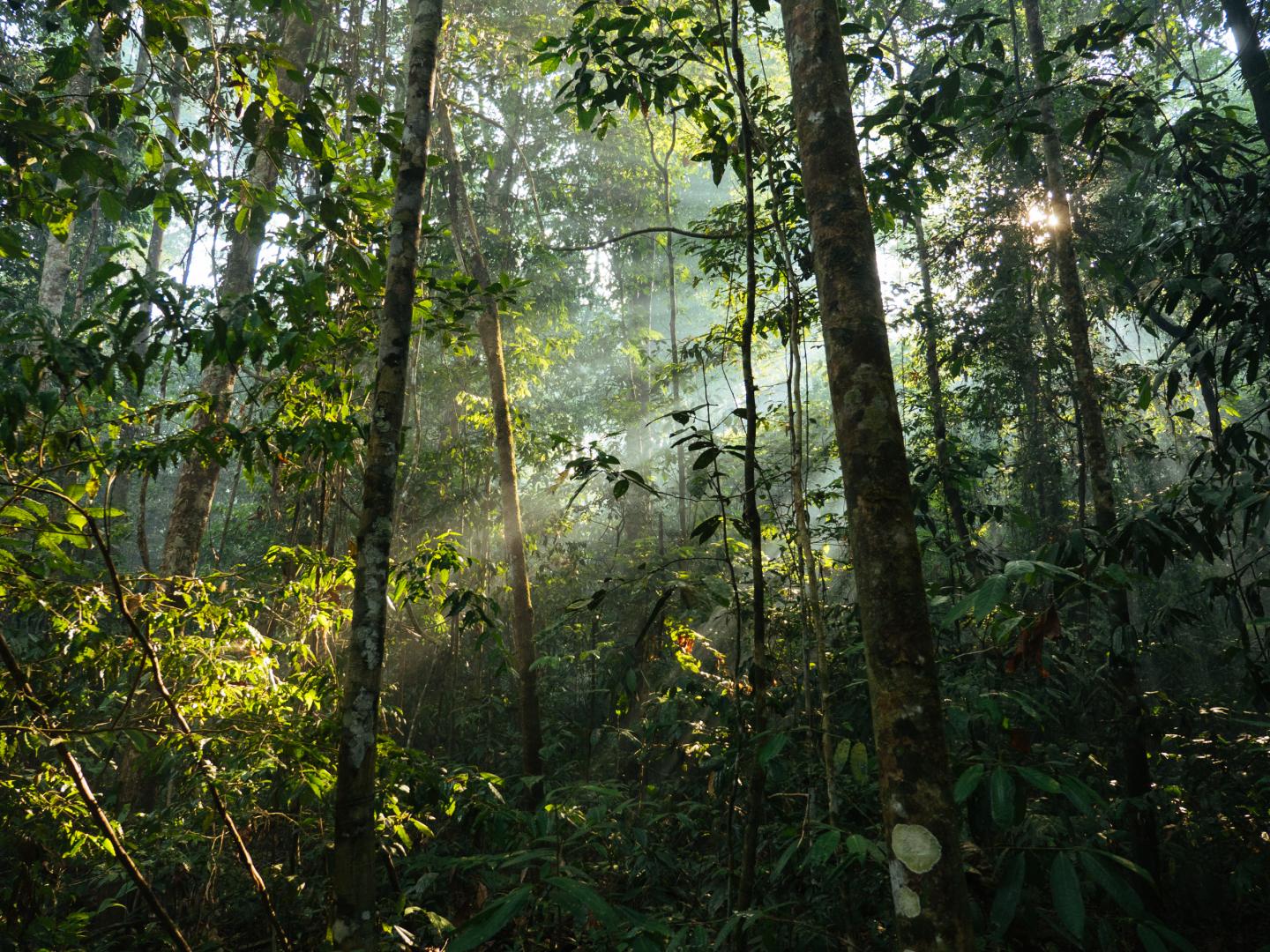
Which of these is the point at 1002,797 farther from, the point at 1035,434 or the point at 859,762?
the point at 1035,434

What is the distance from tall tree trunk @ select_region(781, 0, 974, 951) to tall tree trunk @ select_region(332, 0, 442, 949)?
1.71 meters

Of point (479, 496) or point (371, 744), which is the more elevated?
point (479, 496)

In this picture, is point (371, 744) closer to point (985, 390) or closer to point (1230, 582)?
point (1230, 582)

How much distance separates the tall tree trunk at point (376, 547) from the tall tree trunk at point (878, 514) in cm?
171

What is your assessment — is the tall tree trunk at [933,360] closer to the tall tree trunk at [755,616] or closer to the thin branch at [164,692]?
the tall tree trunk at [755,616]

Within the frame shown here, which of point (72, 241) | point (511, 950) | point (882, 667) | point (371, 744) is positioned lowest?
point (511, 950)

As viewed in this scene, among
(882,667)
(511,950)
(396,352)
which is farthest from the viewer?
(511,950)

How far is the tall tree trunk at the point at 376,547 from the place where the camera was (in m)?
2.53

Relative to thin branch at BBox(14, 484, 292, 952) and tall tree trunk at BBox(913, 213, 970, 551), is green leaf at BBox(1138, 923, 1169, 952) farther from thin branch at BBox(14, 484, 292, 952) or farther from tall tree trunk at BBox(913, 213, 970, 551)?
tall tree trunk at BBox(913, 213, 970, 551)

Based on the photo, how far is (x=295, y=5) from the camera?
3.22m

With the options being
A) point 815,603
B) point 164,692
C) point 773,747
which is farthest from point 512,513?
point 773,747

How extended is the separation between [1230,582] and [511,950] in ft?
12.0

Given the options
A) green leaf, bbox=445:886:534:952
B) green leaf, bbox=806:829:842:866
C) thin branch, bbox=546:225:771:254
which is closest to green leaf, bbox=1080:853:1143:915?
green leaf, bbox=806:829:842:866

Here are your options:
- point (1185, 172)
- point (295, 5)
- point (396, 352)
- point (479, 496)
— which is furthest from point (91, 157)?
point (479, 496)
